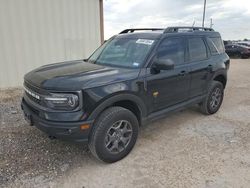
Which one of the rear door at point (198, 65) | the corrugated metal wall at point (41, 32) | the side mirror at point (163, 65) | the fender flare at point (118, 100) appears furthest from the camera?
the corrugated metal wall at point (41, 32)

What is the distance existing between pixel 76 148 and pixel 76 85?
1284 millimetres

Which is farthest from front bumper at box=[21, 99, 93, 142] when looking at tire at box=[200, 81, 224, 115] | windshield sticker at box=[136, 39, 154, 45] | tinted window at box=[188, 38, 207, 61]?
tire at box=[200, 81, 224, 115]

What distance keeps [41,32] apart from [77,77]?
551cm

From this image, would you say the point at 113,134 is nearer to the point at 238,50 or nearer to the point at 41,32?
the point at 41,32

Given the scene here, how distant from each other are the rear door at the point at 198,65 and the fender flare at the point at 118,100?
138 cm

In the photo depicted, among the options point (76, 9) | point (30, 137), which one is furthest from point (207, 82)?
point (76, 9)

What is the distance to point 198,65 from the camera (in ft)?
15.3

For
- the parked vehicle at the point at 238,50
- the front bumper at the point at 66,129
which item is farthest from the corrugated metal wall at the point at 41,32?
the parked vehicle at the point at 238,50

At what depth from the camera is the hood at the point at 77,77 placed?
302 centimetres

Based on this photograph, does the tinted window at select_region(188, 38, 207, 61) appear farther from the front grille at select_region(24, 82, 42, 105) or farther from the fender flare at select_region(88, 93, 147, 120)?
the front grille at select_region(24, 82, 42, 105)

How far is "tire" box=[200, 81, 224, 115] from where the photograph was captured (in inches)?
204

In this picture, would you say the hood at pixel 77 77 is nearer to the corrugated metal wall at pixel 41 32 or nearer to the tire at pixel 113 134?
the tire at pixel 113 134

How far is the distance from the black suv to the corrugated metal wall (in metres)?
4.19

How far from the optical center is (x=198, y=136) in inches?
170
